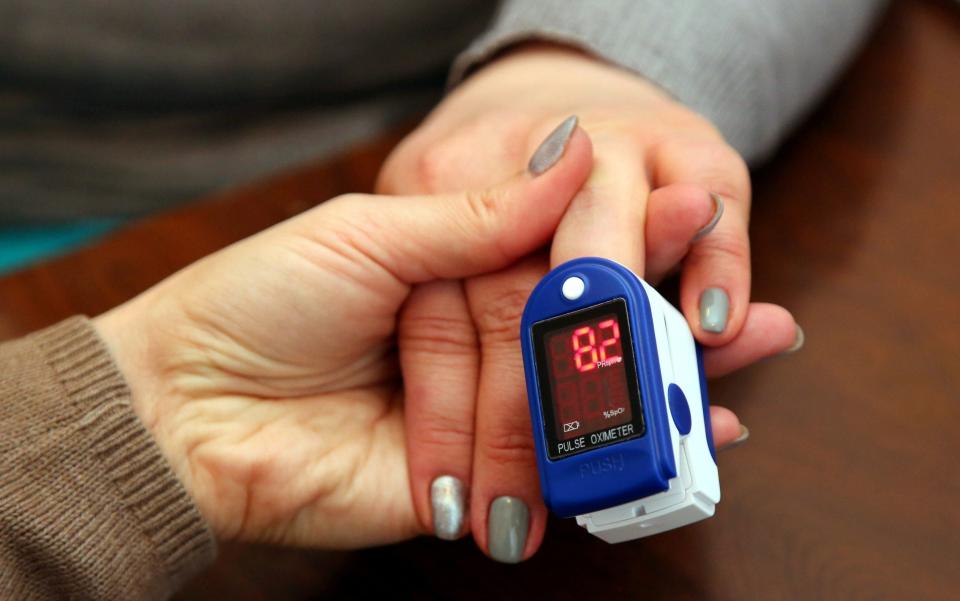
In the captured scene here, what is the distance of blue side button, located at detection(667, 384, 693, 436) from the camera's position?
2.06 feet

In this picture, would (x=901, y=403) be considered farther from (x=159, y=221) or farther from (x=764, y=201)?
(x=159, y=221)

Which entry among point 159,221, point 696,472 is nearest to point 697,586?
point 696,472

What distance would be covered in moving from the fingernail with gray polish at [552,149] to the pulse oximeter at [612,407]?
5.0 inches

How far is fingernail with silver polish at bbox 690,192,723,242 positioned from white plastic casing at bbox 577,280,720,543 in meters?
0.10

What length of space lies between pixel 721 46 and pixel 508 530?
0.58 meters

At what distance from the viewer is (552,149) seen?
30.3 inches

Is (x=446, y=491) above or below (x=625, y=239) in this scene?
below

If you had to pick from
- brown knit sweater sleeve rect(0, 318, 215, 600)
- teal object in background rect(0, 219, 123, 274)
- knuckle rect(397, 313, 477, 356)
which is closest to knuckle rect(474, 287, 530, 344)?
knuckle rect(397, 313, 477, 356)

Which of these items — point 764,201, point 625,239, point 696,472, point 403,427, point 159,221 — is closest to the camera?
point 696,472

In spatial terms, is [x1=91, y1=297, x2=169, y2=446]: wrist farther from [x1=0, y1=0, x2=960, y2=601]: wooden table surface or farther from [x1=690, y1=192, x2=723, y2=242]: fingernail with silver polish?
[x1=690, y1=192, x2=723, y2=242]: fingernail with silver polish

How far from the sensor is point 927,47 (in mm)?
1150

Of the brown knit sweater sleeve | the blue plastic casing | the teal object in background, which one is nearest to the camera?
the blue plastic casing

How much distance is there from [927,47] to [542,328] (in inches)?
31.0

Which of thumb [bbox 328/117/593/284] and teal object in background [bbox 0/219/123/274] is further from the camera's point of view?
teal object in background [bbox 0/219/123/274]
